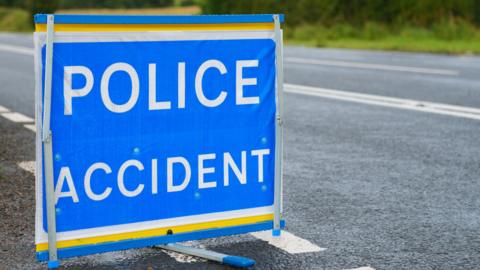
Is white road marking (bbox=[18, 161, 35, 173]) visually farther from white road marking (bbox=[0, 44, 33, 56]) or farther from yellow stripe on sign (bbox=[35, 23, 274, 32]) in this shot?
white road marking (bbox=[0, 44, 33, 56])

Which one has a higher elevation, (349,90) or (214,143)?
(214,143)

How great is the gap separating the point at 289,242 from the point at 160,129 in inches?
40.6

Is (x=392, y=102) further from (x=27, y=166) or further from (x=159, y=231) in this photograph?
(x=159, y=231)

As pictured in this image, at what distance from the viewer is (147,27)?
4301mm

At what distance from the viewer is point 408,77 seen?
51.4 ft

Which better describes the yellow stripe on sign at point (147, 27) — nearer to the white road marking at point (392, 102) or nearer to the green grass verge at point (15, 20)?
the white road marking at point (392, 102)

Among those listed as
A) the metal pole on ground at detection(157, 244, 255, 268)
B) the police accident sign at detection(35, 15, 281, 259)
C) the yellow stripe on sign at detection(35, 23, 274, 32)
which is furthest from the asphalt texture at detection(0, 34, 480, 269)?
the yellow stripe on sign at detection(35, 23, 274, 32)

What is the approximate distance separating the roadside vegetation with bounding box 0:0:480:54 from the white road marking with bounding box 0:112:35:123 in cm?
1406

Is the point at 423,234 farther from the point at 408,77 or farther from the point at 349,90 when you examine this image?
the point at 408,77

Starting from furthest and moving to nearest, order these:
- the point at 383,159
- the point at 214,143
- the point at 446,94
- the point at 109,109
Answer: the point at 446,94 < the point at 383,159 < the point at 214,143 < the point at 109,109

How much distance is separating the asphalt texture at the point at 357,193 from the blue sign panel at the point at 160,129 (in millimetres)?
343

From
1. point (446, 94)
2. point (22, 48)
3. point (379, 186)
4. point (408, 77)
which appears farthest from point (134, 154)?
point (22, 48)

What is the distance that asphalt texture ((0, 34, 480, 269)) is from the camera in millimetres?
4574

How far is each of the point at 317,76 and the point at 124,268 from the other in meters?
12.2
